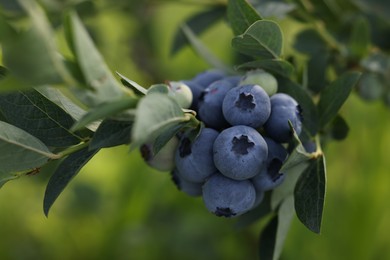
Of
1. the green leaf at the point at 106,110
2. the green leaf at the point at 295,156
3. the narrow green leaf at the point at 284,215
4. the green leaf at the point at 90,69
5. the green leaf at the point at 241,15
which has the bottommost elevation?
the narrow green leaf at the point at 284,215

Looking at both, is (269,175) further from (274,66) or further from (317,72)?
(317,72)

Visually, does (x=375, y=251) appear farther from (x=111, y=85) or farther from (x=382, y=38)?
(x=111, y=85)

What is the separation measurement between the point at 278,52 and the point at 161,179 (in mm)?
968

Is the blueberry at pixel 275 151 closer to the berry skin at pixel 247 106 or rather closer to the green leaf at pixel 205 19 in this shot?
the berry skin at pixel 247 106

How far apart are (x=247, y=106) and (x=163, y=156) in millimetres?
144

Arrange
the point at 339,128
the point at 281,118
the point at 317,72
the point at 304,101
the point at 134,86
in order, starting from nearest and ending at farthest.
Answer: the point at 134,86, the point at 281,118, the point at 304,101, the point at 339,128, the point at 317,72

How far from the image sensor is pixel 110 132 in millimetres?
637

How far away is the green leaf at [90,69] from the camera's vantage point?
51 cm

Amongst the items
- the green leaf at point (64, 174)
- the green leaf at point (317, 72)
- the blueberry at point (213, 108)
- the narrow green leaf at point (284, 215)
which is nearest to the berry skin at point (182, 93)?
the blueberry at point (213, 108)

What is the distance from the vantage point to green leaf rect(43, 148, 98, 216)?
71 centimetres

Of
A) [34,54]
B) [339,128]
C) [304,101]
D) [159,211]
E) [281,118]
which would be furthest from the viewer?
[159,211]

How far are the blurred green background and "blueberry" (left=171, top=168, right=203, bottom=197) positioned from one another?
28.5 inches

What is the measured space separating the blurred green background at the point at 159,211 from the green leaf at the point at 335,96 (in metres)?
0.67

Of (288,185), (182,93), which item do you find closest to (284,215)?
(288,185)
